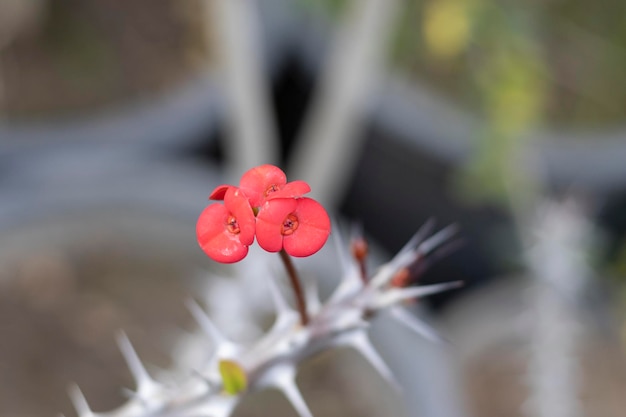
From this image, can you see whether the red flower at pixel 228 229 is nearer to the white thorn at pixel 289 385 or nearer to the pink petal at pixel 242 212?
the pink petal at pixel 242 212

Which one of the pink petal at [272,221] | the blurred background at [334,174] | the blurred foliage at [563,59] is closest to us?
the pink petal at [272,221]

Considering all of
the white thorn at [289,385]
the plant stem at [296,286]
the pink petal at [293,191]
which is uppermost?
the pink petal at [293,191]

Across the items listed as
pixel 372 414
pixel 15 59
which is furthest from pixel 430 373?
pixel 15 59

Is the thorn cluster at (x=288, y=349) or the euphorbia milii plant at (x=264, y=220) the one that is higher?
the euphorbia milii plant at (x=264, y=220)

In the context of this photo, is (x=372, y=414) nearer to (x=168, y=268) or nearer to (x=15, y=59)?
(x=168, y=268)

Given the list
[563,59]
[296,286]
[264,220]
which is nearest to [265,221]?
[264,220]

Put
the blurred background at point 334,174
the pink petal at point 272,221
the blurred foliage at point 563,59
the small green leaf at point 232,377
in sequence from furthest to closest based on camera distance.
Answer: the blurred foliage at point 563,59
the blurred background at point 334,174
the small green leaf at point 232,377
the pink petal at point 272,221

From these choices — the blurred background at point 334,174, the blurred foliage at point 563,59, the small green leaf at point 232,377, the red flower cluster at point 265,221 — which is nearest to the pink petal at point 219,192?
the red flower cluster at point 265,221

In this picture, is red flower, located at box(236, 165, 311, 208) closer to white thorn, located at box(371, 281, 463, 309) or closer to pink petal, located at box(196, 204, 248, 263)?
pink petal, located at box(196, 204, 248, 263)

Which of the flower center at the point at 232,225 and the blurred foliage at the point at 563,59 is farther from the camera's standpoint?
the blurred foliage at the point at 563,59
